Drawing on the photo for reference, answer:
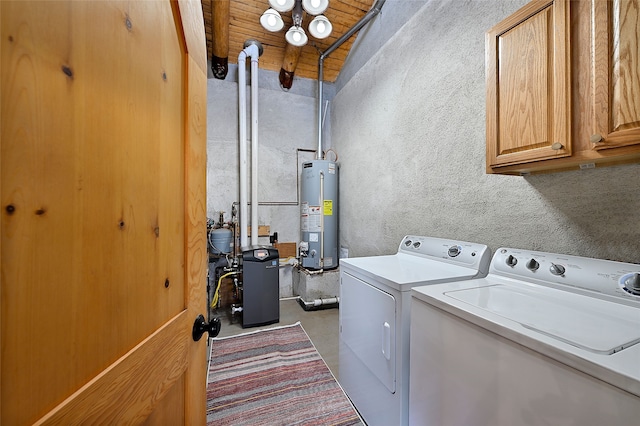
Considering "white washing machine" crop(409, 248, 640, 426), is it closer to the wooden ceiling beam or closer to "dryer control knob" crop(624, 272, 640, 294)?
"dryer control knob" crop(624, 272, 640, 294)

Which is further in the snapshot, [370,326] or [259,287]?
[259,287]

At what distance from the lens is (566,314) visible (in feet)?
2.98

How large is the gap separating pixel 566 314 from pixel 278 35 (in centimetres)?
372

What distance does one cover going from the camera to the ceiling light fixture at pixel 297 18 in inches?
97.0

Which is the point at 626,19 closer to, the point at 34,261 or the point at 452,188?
the point at 452,188

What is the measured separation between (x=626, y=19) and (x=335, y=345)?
8.53 feet

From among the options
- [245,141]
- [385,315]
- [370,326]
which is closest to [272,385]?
[370,326]

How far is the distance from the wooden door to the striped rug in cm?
112

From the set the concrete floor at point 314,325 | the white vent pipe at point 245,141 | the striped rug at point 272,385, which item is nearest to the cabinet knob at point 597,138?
the striped rug at point 272,385

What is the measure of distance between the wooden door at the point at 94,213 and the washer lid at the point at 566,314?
41.2 inches

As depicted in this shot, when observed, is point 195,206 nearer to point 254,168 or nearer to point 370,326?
point 370,326

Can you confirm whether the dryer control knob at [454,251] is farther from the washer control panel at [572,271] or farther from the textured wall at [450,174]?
the washer control panel at [572,271]

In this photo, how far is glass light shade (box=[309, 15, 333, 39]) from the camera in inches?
105

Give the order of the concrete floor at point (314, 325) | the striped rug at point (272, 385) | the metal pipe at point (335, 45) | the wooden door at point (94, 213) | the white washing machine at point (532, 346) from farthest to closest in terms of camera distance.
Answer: the metal pipe at point (335, 45), the concrete floor at point (314, 325), the striped rug at point (272, 385), the white washing machine at point (532, 346), the wooden door at point (94, 213)
